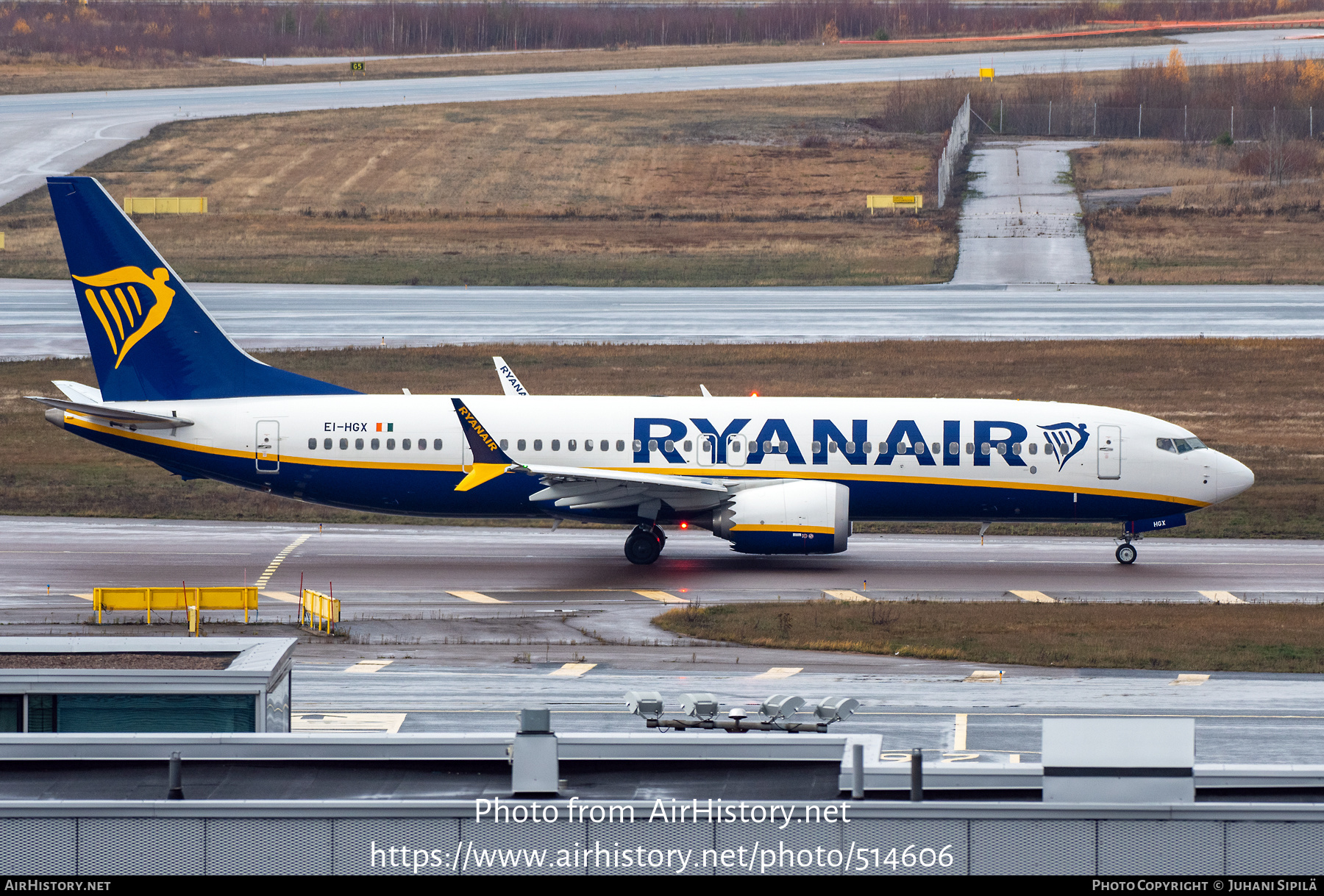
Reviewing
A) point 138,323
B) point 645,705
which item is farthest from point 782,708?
point 138,323

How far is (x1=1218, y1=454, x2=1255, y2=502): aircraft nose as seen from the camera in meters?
42.9

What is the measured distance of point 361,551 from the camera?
148ft

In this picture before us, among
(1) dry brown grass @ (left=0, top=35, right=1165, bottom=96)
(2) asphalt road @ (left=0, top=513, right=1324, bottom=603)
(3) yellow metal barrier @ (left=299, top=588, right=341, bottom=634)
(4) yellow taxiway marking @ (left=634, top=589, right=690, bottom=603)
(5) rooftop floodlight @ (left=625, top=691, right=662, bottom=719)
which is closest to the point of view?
(5) rooftop floodlight @ (left=625, top=691, right=662, bottom=719)

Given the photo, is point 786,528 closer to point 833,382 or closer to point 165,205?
point 833,382

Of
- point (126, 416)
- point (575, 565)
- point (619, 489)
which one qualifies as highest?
point (126, 416)

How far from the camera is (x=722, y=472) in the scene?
42.5 metres

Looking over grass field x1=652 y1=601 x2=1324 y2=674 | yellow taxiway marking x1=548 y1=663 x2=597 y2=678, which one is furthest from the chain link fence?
yellow taxiway marking x1=548 y1=663 x2=597 y2=678

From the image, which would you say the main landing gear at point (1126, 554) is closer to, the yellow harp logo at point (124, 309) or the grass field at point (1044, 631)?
the grass field at point (1044, 631)

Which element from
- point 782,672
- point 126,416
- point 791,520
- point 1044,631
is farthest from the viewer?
point 126,416

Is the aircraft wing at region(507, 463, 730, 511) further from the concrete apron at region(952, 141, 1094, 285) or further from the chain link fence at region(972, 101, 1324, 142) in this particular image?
the chain link fence at region(972, 101, 1324, 142)

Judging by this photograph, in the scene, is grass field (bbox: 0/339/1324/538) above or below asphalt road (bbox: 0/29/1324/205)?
below

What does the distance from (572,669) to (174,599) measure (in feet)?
36.2

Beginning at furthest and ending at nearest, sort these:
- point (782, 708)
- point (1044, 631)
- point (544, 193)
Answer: point (544, 193) → point (1044, 631) → point (782, 708)

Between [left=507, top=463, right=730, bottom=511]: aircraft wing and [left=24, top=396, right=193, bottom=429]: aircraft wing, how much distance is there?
9.64m
